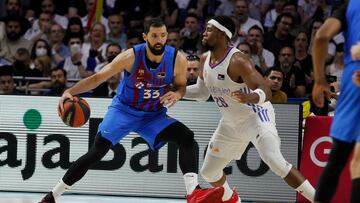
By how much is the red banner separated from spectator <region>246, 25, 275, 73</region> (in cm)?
265

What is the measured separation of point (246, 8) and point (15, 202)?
5.42 meters

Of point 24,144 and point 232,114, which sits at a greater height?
point 232,114

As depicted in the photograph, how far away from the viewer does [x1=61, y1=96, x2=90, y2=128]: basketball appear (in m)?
7.85

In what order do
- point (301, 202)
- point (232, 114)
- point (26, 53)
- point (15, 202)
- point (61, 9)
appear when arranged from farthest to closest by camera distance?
point (61, 9), point (26, 53), point (301, 202), point (15, 202), point (232, 114)

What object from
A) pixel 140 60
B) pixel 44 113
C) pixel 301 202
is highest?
pixel 140 60

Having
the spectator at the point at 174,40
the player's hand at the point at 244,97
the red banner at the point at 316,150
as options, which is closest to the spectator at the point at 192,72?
the spectator at the point at 174,40

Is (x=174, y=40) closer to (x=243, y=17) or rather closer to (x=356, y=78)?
(x=243, y=17)

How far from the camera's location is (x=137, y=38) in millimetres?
12469

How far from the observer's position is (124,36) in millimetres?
12883

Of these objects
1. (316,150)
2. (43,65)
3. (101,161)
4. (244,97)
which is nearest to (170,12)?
(43,65)

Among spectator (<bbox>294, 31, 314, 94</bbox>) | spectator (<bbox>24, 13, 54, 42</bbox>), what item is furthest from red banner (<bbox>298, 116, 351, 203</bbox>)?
spectator (<bbox>24, 13, 54, 42</bbox>)

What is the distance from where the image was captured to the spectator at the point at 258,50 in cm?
1198

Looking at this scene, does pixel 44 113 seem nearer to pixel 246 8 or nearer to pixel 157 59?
pixel 157 59

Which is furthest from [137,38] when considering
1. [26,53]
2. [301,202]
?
[301,202]
